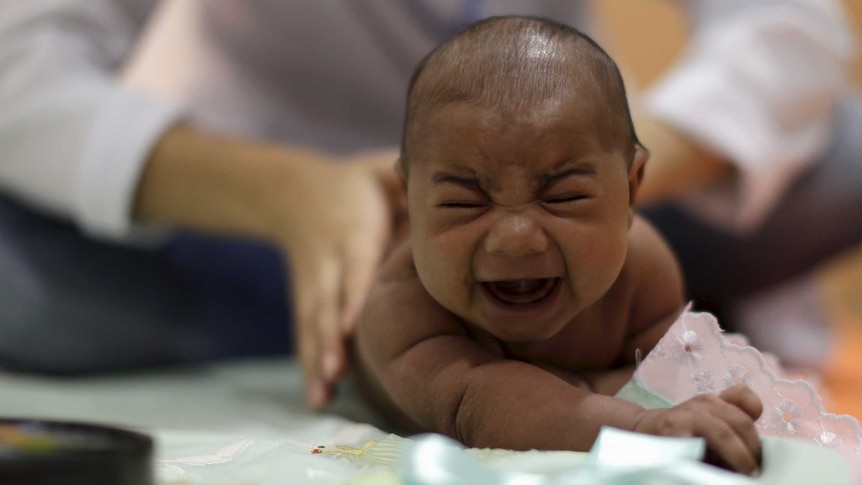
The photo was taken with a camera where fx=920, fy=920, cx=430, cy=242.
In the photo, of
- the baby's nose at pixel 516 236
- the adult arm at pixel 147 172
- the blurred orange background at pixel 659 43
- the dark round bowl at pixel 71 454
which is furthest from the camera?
the blurred orange background at pixel 659 43

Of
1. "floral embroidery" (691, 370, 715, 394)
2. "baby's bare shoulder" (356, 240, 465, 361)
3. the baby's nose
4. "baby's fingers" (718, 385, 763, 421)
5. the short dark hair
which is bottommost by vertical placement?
"floral embroidery" (691, 370, 715, 394)

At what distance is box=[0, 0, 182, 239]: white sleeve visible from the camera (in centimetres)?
100

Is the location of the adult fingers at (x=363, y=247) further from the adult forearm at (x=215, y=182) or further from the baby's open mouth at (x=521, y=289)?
the baby's open mouth at (x=521, y=289)

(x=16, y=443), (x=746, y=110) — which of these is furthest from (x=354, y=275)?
(x=746, y=110)

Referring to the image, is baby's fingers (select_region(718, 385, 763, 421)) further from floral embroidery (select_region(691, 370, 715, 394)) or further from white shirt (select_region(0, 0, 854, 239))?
white shirt (select_region(0, 0, 854, 239))

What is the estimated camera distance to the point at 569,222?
0.51m

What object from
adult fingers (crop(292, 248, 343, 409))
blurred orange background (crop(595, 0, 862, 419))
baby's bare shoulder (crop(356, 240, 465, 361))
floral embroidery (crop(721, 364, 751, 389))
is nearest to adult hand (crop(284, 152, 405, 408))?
adult fingers (crop(292, 248, 343, 409))

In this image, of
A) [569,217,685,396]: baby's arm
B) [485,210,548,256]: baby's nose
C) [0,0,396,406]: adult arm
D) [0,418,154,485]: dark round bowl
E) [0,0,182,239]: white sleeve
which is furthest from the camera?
[0,0,182,239]: white sleeve

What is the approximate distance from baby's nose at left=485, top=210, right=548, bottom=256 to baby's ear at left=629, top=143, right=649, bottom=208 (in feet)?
0.28

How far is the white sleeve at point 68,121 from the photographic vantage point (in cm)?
100

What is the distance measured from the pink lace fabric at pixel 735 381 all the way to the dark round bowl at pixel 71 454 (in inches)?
11.9

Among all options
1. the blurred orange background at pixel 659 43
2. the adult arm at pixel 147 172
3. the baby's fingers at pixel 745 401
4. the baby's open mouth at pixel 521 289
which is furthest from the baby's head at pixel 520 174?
the blurred orange background at pixel 659 43

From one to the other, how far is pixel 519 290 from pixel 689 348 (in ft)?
0.36

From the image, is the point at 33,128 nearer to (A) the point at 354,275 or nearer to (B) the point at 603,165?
(A) the point at 354,275
